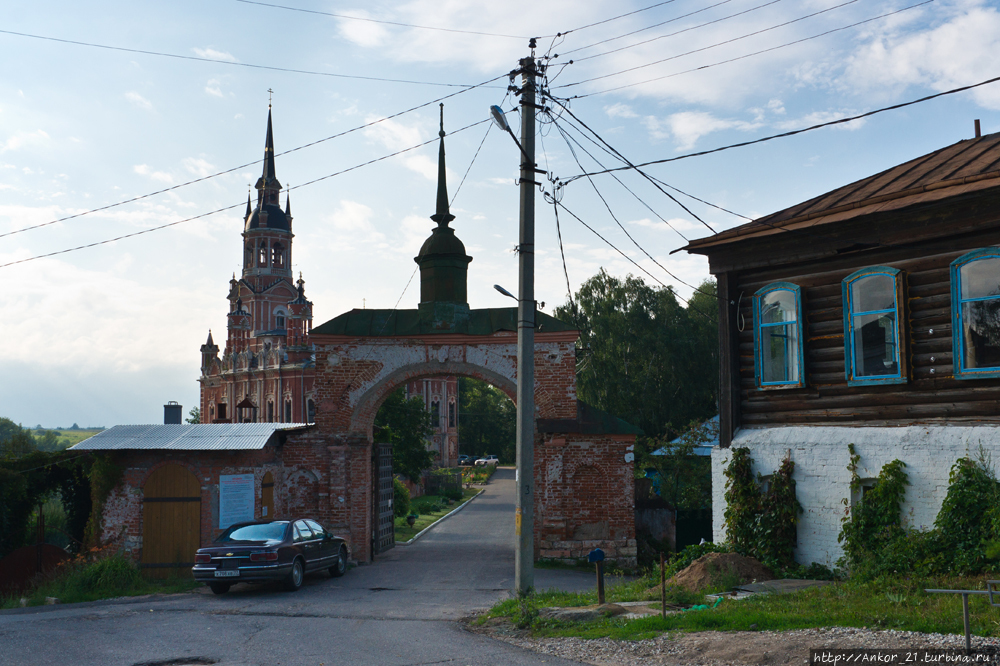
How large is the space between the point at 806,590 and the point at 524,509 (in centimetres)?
392

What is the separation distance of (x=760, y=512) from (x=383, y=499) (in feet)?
36.3

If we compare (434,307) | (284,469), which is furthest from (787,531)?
(284,469)

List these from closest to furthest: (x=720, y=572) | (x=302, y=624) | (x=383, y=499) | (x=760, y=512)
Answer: (x=302, y=624)
(x=720, y=572)
(x=760, y=512)
(x=383, y=499)

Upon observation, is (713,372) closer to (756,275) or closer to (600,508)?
(600,508)

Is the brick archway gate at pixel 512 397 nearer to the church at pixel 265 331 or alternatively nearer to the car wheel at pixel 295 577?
the car wheel at pixel 295 577

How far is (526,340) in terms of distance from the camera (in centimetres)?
1146

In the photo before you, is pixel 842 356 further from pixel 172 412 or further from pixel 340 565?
pixel 172 412

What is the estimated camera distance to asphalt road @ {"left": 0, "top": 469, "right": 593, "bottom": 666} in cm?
888

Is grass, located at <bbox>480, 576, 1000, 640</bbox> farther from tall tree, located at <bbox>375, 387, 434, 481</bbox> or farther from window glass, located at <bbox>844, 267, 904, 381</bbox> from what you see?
tall tree, located at <bbox>375, 387, 434, 481</bbox>

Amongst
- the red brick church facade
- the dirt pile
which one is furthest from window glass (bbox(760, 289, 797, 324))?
the red brick church facade

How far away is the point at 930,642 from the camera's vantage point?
739cm

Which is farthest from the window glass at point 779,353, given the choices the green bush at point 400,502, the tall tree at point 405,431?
the tall tree at point 405,431

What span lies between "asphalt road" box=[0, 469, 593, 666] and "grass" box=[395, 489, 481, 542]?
29.2 feet

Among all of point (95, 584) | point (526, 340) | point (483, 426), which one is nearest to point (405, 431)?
point (95, 584)
